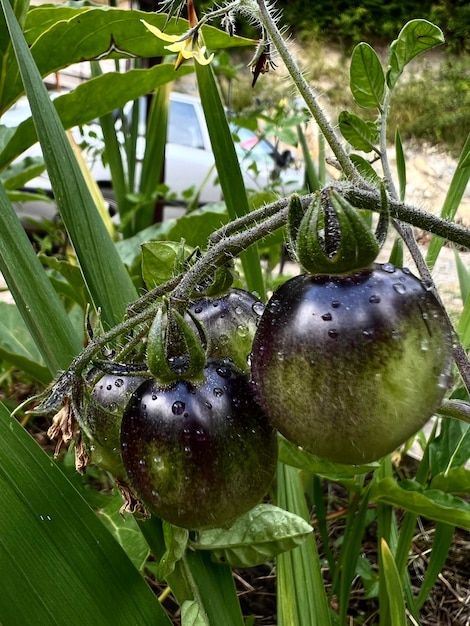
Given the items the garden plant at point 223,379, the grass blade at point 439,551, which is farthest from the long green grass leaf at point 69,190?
the grass blade at point 439,551

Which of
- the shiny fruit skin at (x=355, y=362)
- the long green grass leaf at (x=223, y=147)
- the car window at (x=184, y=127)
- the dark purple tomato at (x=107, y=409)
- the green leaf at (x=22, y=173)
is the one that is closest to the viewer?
the shiny fruit skin at (x=355, y=362)

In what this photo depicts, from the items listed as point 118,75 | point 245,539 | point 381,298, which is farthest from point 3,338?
point 381,298

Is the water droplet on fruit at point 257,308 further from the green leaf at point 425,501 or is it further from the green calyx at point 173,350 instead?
the green leaf at point 425,501

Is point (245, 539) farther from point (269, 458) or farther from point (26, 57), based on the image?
point (26, 57)

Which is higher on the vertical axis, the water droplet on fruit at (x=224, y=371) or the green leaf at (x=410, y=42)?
the green leaf at (x=410, y=42)

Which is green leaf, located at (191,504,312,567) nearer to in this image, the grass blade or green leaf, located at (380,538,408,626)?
green leaf, located at (380,538,408,626)

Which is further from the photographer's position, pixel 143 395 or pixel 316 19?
pixel 316 19
